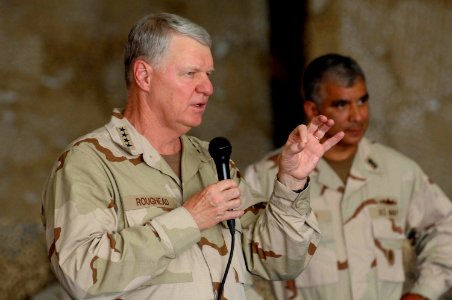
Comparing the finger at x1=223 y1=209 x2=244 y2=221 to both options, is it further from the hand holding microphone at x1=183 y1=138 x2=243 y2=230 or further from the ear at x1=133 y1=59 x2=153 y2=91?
the ear at x1=133 y1=59 x2=153 y2=91

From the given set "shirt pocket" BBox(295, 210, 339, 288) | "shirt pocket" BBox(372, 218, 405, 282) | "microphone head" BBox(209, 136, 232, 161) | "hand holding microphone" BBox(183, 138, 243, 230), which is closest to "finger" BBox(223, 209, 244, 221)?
"hand holding microphone" BBox(183, 138, 243, 230)

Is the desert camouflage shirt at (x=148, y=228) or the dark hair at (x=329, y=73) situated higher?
the dark hair at (x=329, y=73)

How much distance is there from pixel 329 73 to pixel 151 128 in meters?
1.15

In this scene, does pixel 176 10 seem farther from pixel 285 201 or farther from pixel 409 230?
pixel 285 201

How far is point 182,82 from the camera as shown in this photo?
89.4 inches

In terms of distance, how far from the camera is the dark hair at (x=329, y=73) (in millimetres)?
3285

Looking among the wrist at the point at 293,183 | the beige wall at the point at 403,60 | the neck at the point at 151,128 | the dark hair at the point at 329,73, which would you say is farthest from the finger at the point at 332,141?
the beige wall at the point at 403,60

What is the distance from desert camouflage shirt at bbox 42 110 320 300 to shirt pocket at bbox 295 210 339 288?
696mm

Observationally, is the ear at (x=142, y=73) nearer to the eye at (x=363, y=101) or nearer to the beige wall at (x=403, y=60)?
the eye at (x=363, y=101)

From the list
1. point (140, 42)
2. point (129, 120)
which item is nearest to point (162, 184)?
point (129, 120)

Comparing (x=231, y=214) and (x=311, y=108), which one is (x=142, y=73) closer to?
(x=231, y=214)

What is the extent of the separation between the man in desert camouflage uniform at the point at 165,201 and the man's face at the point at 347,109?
83 cm

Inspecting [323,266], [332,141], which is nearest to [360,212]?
[323,266]

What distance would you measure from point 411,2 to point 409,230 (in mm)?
1315
